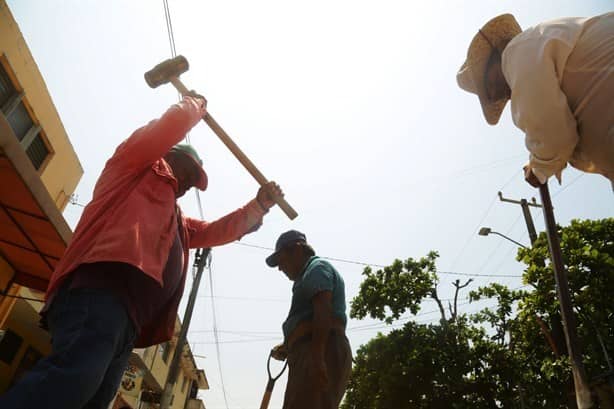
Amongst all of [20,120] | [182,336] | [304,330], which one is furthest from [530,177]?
[182,336]

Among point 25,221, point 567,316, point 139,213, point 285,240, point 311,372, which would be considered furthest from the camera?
point 25,221

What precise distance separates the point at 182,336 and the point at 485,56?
426 inches

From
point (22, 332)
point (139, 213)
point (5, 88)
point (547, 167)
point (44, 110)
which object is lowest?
point (139, 213)

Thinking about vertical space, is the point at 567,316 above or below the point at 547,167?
below

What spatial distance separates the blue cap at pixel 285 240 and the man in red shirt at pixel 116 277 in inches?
36.1

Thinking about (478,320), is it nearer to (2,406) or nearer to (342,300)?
(342,300)

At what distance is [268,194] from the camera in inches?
111

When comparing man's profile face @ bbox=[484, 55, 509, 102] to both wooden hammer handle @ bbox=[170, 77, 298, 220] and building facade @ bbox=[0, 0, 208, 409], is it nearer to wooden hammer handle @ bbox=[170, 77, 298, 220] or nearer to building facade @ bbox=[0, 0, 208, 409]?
wooden hammer handle @ bbox=[170, 77, 298, 220]

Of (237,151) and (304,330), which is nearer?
(304,330)

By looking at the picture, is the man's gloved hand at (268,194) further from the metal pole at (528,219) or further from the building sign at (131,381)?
the building sign at (131,381)

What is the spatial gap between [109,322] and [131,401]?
19.0m

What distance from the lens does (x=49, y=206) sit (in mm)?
4027

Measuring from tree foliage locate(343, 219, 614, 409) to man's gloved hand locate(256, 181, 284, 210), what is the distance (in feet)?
28.4

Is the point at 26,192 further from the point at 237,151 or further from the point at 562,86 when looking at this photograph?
the point at 562,86
